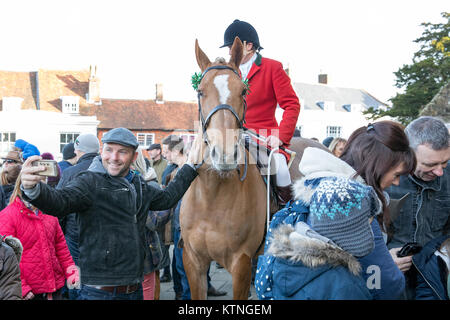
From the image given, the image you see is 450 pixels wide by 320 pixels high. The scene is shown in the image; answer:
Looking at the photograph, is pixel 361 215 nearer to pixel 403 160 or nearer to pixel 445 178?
pixel 403 160

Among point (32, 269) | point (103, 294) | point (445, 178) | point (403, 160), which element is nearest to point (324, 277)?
point (403, 160)

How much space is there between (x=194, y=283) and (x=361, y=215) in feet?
8.01

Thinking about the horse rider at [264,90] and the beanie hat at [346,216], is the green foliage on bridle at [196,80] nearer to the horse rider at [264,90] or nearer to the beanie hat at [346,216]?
the horse rider at [264,90]

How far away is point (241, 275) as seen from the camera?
345 centimetres

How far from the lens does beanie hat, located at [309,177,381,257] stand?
4.91 ft

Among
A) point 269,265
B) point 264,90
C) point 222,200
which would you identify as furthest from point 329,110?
point 269,265

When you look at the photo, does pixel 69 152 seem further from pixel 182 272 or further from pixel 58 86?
pixel 58 86

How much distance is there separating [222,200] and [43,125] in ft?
107

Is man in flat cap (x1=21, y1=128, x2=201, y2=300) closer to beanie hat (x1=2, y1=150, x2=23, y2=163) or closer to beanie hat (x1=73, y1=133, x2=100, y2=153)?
beanie hat (x1=73, y1=133, x2=100, y2=153)

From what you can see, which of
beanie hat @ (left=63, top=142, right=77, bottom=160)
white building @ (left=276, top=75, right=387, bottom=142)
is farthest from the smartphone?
white building @ (left=276, top=75, right=387, bottom=142)

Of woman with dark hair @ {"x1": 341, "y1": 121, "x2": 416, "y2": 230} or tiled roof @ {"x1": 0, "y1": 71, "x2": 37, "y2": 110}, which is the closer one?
woman with dark hair @ {"x1": 341, "y1": 121, "x2": 416, "y2": 230}

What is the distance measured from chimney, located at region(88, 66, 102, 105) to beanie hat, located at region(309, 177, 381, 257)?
36648mm

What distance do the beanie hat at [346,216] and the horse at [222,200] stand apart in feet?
5.29

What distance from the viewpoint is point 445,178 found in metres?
2.72
